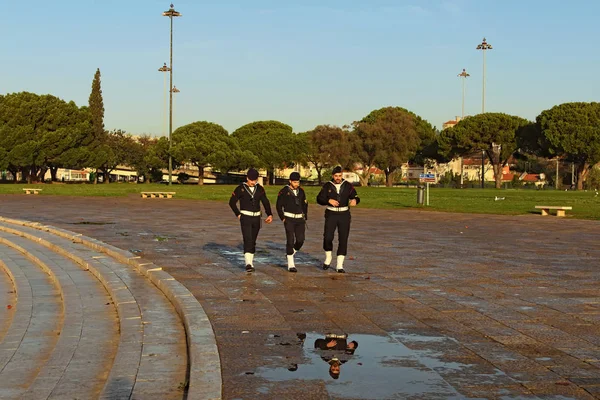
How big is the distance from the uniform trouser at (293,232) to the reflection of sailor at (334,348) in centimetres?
464

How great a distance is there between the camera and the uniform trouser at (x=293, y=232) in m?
11.2

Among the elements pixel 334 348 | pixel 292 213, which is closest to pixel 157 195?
pixel 292 213

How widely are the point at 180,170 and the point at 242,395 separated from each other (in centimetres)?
10503

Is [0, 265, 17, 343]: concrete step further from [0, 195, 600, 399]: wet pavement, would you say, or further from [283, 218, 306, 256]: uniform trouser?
[283, 218, 306, 256]: uniform trouser

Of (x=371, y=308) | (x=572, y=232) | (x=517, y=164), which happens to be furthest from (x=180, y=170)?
(x=371, y=308)

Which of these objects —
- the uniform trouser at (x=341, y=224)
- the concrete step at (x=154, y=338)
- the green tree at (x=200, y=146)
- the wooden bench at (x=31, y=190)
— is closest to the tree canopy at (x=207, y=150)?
the green tree at (x=200, y=146)

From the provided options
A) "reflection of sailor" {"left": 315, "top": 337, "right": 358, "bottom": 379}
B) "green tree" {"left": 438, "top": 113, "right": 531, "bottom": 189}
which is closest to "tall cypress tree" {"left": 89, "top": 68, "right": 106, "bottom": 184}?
"green tree" {"left": 438, "top": 113, "right": 531, "bottom": 189}

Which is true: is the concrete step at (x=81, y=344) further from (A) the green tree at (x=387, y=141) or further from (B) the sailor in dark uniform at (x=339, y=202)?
A: (A) the green tree at (x=387, y=141)

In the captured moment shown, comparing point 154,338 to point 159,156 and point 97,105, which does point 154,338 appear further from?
point 97,105

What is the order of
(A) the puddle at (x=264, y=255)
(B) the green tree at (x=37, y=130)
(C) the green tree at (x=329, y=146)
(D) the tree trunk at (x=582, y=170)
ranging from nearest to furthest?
(A) the puddle at (x=264, y=255) < (B) the green tree at (x=37, y=130) < (D) the tree trunk at (x=582, y=170) < (C) the green tree at (x=329, y=146)

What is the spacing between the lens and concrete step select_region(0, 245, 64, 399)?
226 inches

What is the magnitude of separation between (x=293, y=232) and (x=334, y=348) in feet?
16.6

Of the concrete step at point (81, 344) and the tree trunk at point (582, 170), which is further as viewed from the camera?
the tree trunk at point (582, 170)

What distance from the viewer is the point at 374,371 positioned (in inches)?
218
